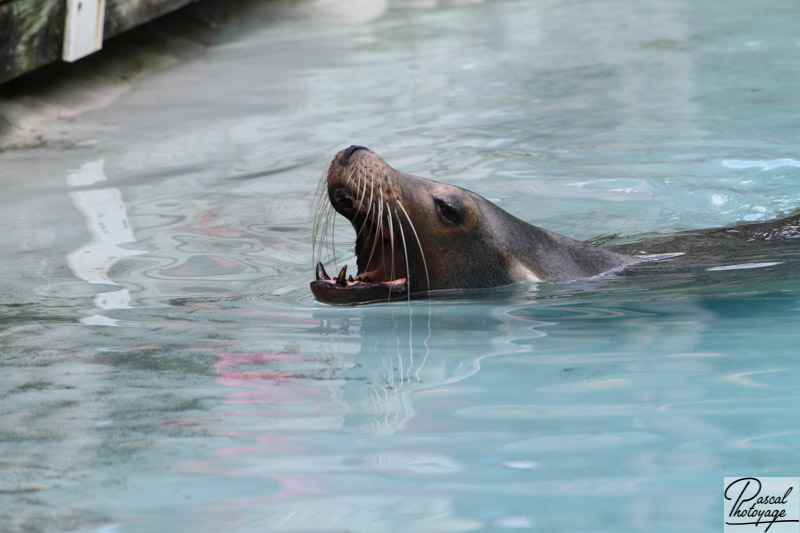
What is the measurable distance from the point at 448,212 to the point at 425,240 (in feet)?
Result: 0.50

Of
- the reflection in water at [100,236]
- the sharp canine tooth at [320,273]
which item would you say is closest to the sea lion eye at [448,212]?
the sharp canine tooth at [320,273]

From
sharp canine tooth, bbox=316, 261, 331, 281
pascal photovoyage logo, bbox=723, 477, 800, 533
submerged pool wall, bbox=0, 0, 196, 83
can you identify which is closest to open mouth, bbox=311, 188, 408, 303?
sharp canine tooth, bbox=316, 261, 331, 281

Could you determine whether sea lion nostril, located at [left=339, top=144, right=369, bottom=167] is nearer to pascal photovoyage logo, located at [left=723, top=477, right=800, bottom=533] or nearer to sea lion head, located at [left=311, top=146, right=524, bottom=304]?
sea lion head, located at [left=311, top=146, right=524, bottom=304]

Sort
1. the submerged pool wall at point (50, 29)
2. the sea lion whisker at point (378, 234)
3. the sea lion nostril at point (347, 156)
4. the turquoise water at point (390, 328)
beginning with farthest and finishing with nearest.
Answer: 1. the submerged pool wall at point (50, 29)
2. the sea lion nostril at point (347, 156)
3. the sea lion whisker at point (378, 234)
4. the turquoise water at point (390, 328)

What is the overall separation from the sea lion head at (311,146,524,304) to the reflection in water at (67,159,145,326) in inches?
30.6

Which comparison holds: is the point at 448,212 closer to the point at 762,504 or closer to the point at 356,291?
the point at 356,291

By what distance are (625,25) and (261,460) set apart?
8.87 metres

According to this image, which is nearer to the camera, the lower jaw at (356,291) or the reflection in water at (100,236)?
the lower jaw at (356,291)

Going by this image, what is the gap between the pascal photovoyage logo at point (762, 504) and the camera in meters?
1.75

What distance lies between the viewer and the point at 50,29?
7328 mm

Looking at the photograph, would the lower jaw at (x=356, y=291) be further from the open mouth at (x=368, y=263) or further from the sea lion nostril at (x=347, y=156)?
the sea lion nostril at (x=347, y=156)

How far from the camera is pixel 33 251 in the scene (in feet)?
14.9

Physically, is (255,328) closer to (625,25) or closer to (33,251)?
(33,251)

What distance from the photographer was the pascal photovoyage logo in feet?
5.74
